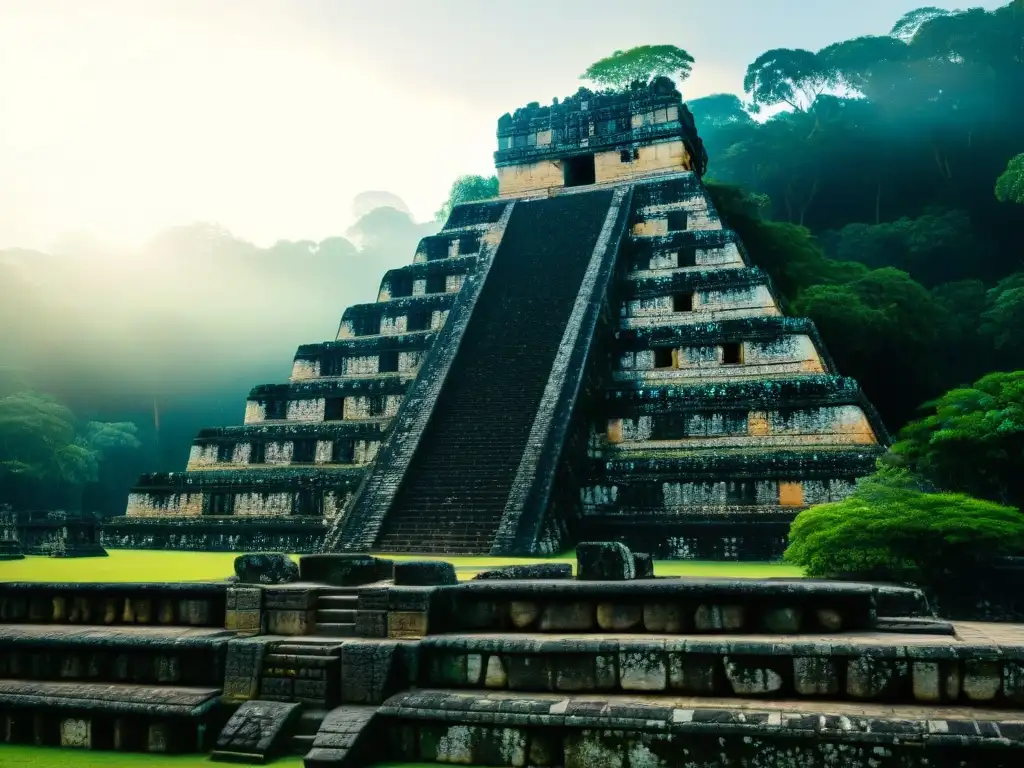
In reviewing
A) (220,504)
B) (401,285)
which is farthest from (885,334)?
(220,504)

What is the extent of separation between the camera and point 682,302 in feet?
61.0

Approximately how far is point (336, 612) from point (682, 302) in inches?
523

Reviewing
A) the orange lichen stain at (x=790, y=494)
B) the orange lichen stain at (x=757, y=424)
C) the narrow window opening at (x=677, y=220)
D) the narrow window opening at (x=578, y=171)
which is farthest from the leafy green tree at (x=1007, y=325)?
the orange lichen stain at (x=790, y=494)

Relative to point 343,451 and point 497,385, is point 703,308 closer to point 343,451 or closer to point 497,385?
point 497,385

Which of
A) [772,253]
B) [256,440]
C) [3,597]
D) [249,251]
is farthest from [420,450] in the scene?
[249,251]

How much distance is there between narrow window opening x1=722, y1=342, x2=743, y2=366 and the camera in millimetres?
17016

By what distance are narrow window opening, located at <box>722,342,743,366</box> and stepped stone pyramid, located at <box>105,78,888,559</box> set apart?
0.19 feet

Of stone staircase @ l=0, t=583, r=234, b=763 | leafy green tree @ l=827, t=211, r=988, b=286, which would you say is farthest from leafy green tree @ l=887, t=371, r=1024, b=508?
leafy green tree @ l=827, t=211, r=988, b=286

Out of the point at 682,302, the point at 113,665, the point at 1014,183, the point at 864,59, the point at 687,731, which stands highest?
the point at 864,59

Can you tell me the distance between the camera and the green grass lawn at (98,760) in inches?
224

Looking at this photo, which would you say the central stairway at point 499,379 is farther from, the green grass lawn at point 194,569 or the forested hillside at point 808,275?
the forested hillside at point 808,275

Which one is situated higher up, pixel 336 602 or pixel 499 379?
pixel 499 379

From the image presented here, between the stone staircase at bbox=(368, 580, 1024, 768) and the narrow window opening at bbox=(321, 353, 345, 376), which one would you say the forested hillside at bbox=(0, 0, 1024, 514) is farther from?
the stone staircase at bbox=(368, 580, 1024, 768)

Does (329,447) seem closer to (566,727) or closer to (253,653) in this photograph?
(253,653)
